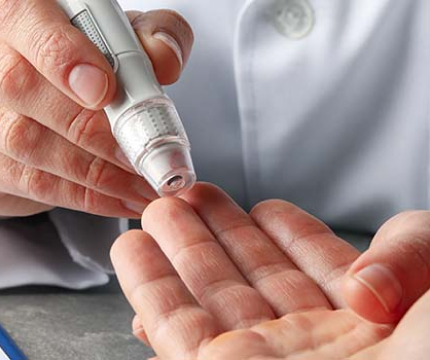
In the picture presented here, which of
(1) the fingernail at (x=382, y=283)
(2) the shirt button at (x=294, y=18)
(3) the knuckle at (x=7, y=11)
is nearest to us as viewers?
(1) the fingernail at (x=382, y=283)

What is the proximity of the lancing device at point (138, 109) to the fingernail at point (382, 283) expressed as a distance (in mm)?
116

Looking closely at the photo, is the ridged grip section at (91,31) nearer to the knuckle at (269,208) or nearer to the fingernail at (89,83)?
the fingernail at (89,83)

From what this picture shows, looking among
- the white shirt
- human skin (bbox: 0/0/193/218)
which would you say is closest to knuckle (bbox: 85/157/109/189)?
human skin (bbox: 0/0/193/218)

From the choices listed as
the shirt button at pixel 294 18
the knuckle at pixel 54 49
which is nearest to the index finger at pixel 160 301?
the knuckle at pixel 54 49

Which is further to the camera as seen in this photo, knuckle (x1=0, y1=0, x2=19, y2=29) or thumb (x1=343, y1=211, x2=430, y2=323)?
knuckle (x1=0, y1=0, x2=19, y2=29)

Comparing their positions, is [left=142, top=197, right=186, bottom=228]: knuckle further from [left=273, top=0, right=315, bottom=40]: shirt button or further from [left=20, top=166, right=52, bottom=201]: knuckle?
[left=273, top=0, right=315, bottom=40]: shirt button

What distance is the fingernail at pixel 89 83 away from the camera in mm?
469

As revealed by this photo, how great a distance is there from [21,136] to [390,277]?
252mm

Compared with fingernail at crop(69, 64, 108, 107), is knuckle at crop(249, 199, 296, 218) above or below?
below

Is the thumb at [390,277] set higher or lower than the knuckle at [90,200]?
higher

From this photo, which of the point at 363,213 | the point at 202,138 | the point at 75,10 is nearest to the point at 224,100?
the point at 202,138

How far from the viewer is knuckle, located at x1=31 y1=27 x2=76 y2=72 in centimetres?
48

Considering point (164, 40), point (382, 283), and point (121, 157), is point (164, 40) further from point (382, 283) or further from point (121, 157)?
point (382, 283)

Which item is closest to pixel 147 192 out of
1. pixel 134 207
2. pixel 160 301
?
pixel 134 207
